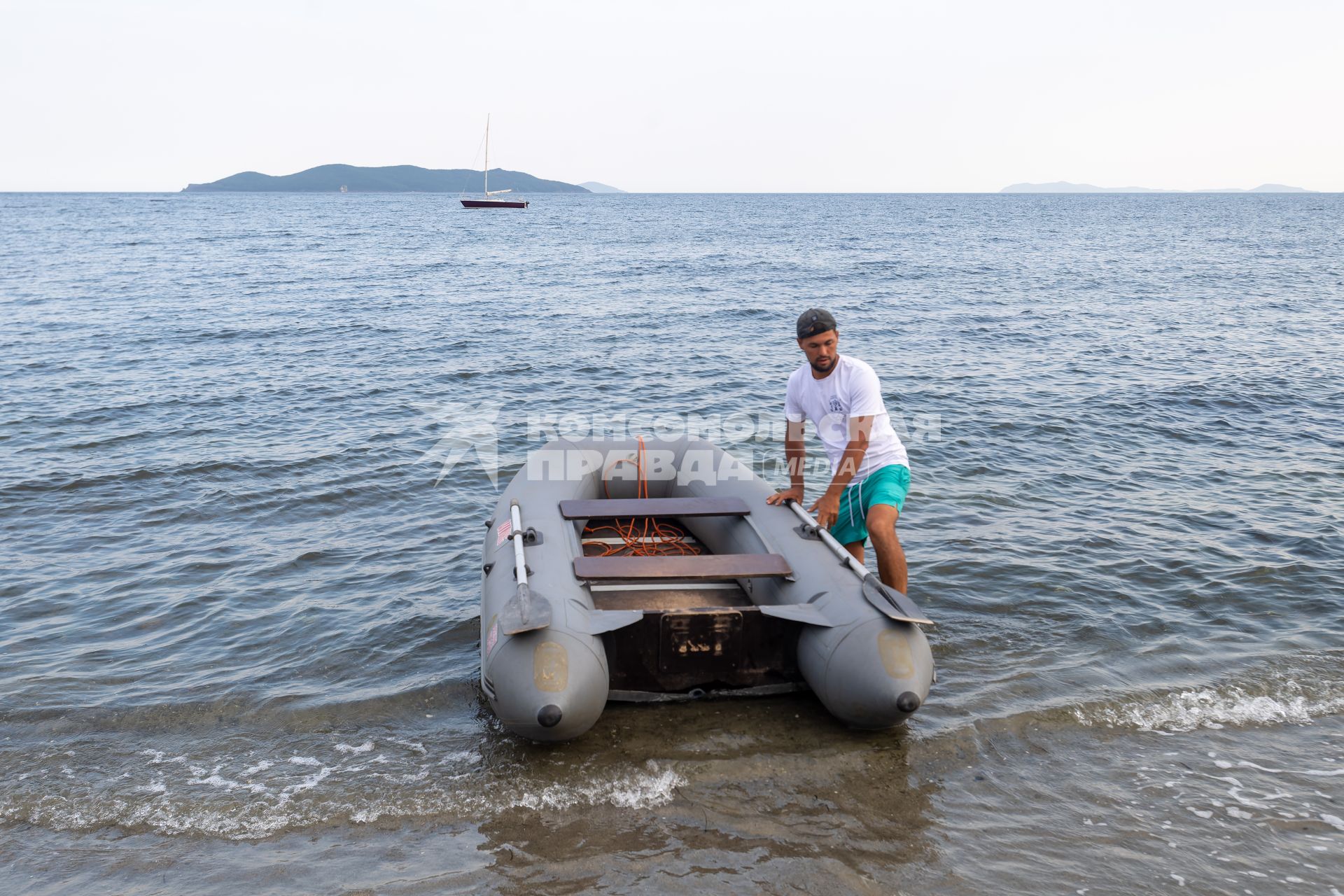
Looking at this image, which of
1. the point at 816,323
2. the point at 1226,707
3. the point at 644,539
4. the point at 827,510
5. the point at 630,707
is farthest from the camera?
the point at 644,539

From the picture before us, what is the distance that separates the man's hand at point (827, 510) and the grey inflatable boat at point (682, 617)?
0.15m

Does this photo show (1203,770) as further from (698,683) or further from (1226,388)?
(1226,388)

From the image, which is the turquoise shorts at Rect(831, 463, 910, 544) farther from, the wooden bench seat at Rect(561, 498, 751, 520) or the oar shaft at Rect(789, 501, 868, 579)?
the wooden bench seat at Rect(561, 498, 751, 520)

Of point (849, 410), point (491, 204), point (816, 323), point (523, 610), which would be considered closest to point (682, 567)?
point (523, 610)

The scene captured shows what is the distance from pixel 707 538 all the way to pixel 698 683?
1572mm

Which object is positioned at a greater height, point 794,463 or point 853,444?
point 853,444

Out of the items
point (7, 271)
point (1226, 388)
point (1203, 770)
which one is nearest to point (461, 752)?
point (1203, 770)

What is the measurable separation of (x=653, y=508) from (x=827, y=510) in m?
1.11

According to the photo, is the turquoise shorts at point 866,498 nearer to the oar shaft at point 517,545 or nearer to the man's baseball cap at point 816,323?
the man's baseball cap at point 816,323

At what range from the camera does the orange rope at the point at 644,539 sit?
19.8 feet

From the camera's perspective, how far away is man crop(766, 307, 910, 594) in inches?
197

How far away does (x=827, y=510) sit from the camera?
536 cm

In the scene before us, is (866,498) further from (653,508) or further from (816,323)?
(653,508)

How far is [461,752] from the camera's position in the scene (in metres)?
4.51
